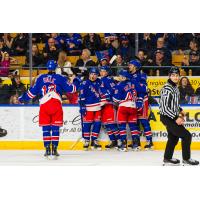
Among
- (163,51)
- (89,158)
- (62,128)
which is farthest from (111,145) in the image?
(163,51)

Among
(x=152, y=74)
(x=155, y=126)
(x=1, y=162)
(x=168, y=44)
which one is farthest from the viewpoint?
(x=168, y=44)

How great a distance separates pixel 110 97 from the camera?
14242 millimetres

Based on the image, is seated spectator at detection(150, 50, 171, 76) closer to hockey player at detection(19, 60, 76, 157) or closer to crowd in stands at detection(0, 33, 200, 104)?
crowd in stands at detection(0, 33, 200, 104)

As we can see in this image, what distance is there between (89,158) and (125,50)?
3.85 meters

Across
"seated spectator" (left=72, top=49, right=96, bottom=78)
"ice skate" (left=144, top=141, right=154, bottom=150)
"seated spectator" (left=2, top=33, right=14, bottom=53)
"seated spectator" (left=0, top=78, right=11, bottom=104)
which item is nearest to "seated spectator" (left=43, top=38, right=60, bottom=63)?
"seated spectator" (left=72, top=49, right=96, bottom=78)

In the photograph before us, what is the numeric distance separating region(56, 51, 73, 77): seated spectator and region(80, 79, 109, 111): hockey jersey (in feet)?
4.65

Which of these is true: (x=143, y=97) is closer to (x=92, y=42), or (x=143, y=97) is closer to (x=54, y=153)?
(x=54, y=153)

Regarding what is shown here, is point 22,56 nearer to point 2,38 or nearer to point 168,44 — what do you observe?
point 2,38

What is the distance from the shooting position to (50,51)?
659 inches

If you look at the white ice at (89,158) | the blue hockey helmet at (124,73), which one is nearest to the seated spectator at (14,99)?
the white ice at (89,158)

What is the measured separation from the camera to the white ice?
39.6 ft

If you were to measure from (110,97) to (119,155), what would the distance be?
1.37 metres

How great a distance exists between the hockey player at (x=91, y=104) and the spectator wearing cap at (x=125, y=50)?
66.8 inches

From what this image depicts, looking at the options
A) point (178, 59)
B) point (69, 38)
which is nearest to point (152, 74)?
point (178, 59)
